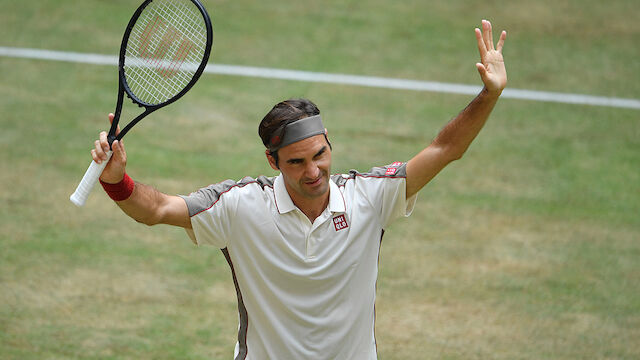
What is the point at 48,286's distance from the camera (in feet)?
25.8

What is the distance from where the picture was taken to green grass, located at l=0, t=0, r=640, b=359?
7496 mm

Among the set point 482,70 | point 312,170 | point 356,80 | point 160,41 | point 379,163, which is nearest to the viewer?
point 482,70

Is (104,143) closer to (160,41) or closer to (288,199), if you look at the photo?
(288,199)

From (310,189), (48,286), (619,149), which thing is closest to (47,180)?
(48,286)

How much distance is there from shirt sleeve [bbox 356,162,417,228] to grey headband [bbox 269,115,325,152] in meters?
0.40

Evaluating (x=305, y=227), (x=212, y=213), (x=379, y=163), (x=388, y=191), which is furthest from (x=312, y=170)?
(x=379, y=163)

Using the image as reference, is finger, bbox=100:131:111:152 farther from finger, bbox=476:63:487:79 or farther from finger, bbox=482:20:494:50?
finger, bbox=482:20:494:50

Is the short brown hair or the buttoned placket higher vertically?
the short brown hair

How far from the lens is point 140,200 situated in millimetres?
4426

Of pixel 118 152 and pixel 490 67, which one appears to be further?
pixel 490 67

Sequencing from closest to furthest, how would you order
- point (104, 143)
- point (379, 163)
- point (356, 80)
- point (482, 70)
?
point (104, 143) → point (482, 70) → point (379, 163) → point (356, 80)

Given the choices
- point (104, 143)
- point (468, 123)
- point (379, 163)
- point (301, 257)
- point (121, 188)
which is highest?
point (468, 123)

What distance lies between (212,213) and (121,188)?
0.52m

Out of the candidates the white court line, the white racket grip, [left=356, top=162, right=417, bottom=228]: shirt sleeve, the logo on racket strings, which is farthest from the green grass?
the white racket grip
